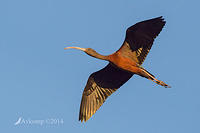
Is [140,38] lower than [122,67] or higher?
higher

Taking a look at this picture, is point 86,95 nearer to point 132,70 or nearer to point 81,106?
point 81,106

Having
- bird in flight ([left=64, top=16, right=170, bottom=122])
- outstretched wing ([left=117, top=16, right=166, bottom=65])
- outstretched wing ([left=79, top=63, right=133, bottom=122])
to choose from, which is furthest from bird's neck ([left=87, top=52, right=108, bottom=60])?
outstretched wing ([left=79, top=63, right=133, bottom=122])

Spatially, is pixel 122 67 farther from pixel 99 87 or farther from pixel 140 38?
pixel 99 87

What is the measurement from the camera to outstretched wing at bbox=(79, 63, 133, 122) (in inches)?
843

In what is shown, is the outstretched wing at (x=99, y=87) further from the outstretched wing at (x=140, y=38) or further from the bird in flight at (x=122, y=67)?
the outstretched wing at (x=140, y=38)

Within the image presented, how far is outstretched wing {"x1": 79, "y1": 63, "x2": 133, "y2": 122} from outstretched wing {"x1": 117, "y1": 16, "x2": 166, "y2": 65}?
963mm

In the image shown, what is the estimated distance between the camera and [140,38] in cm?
2067

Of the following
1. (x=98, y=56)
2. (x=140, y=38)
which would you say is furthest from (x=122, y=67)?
(x=140, y=38)

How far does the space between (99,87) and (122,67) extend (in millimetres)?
2132

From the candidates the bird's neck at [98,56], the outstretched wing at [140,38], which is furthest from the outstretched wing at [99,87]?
the bird's neck at [98,56]

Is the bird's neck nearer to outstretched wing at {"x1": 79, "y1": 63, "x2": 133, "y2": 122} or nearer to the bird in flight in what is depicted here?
the bird in flight

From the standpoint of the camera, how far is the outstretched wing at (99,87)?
21406 mm

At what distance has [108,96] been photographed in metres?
21.6

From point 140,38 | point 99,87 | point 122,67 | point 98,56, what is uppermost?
point 140,38
